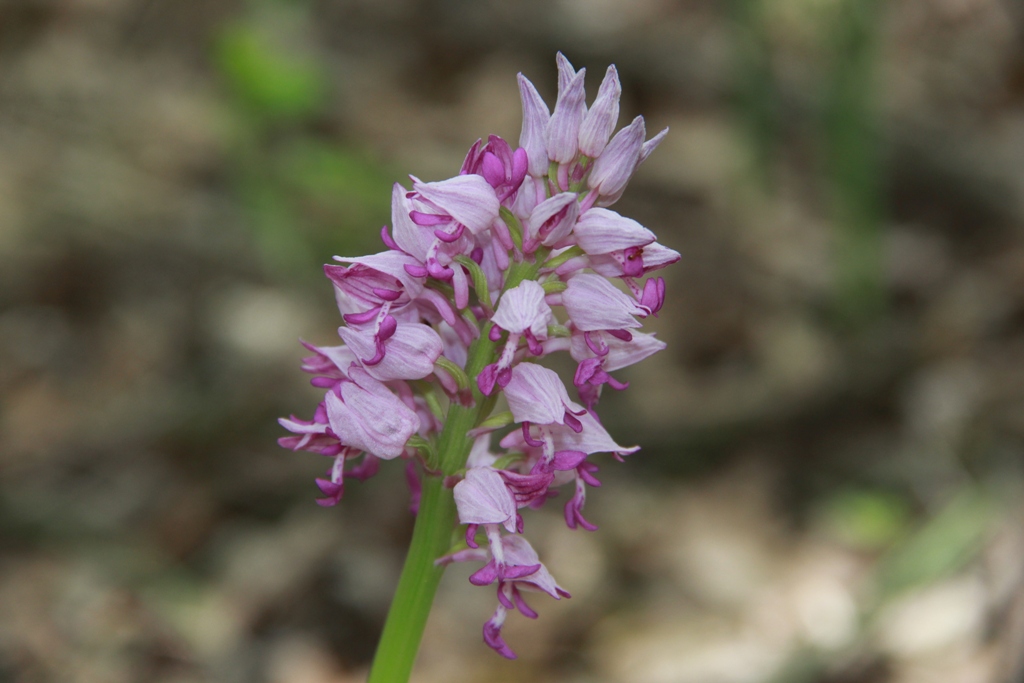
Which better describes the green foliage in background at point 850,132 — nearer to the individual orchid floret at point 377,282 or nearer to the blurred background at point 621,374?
the blurred background at point 621,374

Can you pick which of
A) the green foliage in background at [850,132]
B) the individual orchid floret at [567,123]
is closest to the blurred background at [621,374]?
the green foliage in background at [850,132]

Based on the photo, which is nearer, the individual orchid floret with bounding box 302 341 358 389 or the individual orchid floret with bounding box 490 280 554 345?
the individual orchid floret with bounding box 490 280 554 345

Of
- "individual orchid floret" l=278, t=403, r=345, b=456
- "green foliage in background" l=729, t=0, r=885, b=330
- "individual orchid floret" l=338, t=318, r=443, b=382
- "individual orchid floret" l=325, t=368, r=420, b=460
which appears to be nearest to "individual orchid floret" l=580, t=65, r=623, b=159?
"individual orchid floret" l=338, t=318, r=443, b=382

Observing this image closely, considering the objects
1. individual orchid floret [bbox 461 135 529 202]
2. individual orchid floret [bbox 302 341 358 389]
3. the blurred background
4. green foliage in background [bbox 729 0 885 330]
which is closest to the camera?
individual orchid floret [bbox 461 135 529 202]

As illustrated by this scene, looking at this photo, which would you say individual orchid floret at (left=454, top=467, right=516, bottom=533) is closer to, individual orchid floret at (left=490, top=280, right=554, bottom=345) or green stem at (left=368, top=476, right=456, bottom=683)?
green stem at (left=368, top=476, right=456, bottom=683)

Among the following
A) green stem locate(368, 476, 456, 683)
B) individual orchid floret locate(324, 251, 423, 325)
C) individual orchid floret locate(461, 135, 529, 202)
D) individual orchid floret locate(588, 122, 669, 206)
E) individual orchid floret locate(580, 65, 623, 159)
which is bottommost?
green stem locate(368, 476, 456, 683)

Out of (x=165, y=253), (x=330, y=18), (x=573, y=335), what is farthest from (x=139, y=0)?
(x=573, y=335)

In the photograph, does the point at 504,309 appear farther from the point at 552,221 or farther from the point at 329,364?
the point at 329,364

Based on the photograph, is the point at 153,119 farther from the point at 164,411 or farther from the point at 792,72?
the point at 792,72
